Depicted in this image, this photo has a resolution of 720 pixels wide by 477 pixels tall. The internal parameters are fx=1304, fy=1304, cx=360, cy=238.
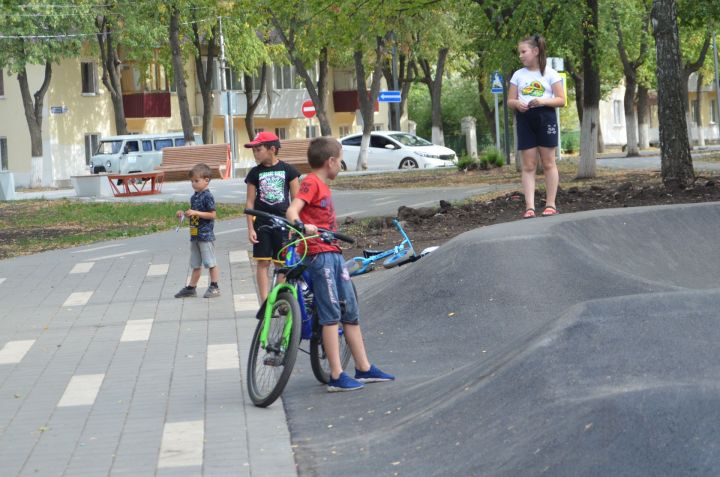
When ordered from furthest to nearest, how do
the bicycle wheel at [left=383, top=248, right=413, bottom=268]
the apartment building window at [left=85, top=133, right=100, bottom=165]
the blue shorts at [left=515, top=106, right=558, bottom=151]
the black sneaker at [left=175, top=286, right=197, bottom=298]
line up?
the apartment building window at [left=85, top=133, right=100, bottom=165] < the bicycle wheel at [left=383, top=248, right=413, bottom=268] < the black sneaker at [left=175, top=286, right=197, bottom=298] < the blue shorts at [left=515, top=106, right=558, bottom=151]

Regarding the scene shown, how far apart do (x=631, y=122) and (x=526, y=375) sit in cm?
4543

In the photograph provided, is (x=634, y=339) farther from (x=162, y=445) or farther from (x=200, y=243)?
(x=200, y=243)

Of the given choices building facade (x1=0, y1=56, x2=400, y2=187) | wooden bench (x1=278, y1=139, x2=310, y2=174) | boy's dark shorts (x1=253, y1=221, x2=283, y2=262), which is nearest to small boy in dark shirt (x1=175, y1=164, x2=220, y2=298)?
boy's dark shorts (x1=253, y1=221, x2=283, y2=262)

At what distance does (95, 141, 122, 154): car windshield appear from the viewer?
170 feet

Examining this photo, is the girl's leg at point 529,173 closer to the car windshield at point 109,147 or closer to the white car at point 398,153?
the white car at point 398,153

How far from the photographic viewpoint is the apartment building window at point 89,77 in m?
59.4

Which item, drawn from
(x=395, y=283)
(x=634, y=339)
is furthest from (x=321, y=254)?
(x=395, y=283)

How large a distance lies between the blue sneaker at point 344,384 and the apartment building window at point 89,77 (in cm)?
5332

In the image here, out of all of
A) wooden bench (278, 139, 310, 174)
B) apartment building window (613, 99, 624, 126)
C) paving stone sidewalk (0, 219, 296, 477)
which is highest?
apartment building window (613, 99, 624, 126)

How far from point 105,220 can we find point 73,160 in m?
34.3

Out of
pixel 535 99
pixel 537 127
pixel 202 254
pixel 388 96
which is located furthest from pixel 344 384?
pixel 388 96

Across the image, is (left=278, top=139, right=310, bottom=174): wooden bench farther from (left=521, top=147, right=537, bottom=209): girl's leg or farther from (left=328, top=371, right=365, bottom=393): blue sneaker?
(left=328, top=371, right=365, bottom=393): blue sneaker

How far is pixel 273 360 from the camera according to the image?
7.65 metres

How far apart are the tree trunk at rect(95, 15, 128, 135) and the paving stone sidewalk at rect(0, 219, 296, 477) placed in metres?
40.1
